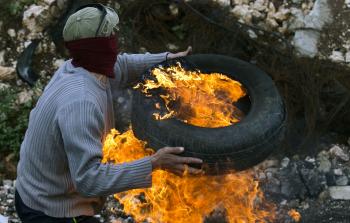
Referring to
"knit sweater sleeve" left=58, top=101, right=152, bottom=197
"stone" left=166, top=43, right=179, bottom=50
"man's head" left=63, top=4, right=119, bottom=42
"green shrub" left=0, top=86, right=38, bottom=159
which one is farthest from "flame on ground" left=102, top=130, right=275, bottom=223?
"stone" left=166, top=43, right=179, bottom=50

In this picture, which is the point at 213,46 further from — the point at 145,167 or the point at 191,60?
the point at 145,167

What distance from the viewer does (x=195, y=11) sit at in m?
6.55

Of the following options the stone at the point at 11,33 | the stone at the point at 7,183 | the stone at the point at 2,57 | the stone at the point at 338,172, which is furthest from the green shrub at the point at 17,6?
the stone at the point at 338,172

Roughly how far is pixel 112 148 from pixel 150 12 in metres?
3.75

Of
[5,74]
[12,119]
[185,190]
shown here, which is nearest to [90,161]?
[185,190]

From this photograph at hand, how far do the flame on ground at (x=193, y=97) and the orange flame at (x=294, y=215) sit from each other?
5.87 ft

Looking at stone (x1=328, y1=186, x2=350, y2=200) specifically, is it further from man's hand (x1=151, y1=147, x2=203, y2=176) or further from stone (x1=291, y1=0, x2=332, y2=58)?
man's hand (x1=151, y1=147, x2=203, y2=176)

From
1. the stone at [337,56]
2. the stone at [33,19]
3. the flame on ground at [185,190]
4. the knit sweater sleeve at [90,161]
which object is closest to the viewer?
Answer: the knit sweater sleeve at [90,161]

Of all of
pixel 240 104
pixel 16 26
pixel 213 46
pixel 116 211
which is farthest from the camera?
pixel 16 26

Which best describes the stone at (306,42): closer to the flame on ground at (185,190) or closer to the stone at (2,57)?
the flame on ground at (185,190)

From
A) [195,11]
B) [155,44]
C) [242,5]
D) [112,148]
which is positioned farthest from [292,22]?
[112,148]

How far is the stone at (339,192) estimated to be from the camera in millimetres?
5340

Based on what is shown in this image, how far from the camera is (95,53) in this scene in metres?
2.81

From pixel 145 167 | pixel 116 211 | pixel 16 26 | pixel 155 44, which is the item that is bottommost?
pixel 116 211
